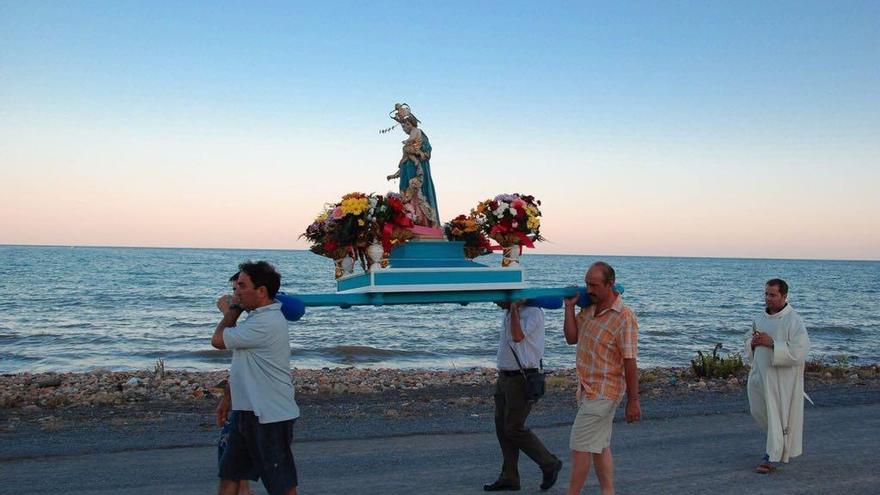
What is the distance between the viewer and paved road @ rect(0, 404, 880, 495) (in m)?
7.24

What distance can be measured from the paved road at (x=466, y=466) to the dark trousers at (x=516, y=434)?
285 mm

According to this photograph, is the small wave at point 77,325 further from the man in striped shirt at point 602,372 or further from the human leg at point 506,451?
the man in striped shirt at point 602,372

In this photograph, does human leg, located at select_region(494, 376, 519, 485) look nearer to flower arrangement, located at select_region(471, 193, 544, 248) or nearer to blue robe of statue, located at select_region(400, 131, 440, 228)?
flower arrangement, located at select_region(471, 193, 544, 248)

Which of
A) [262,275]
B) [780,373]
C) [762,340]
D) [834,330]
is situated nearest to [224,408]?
[262,275]

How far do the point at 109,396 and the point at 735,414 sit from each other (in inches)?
403

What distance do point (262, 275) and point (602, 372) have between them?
8.53ft

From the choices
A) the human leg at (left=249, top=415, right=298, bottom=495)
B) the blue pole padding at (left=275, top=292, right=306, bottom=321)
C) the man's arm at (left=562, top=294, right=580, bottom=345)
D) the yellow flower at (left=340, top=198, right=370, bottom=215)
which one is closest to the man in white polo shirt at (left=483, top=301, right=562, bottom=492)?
the man's arm at (left=562, top=294, right=580, bottom=345)

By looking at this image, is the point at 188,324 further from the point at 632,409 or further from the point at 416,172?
the point at 632,409

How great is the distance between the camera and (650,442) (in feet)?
30.4

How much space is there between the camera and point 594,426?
19.6 feet

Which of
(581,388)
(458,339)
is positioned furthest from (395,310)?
(581,388)

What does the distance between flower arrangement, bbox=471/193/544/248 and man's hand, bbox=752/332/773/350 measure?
2744 mm

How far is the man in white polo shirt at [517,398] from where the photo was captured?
23.3 ft

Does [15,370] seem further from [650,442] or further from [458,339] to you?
[650,442]
